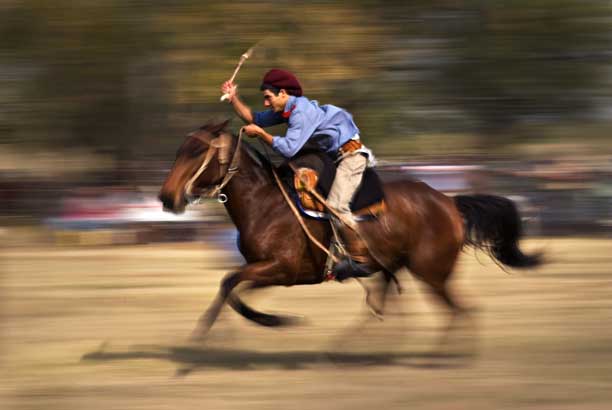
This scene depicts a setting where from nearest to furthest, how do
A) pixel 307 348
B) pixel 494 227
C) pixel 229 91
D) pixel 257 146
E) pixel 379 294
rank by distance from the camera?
pixel 229 91, pixel 494 227, pixel 379 294, pixel 307 348, pixel 257 146

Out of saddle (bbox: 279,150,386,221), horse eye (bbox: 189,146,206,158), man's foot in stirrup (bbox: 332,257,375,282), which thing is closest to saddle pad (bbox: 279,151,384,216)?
saddle (bbox: 279,150,386,221)

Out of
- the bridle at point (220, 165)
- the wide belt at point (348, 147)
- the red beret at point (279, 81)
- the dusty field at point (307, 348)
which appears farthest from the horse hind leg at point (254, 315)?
the red beret at point (279, 81)

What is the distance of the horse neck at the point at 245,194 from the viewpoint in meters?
7.51

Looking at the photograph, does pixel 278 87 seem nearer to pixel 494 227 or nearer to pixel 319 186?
pixel 319 186

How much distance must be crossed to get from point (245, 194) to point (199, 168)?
0.42 m

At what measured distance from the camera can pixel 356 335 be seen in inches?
336

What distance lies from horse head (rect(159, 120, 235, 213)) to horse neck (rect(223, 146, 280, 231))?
0.36ft

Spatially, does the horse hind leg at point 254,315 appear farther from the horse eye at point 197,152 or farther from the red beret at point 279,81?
the red beret at point 279,81

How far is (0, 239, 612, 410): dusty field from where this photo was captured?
21.7 feet

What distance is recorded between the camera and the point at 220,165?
7.45 metres

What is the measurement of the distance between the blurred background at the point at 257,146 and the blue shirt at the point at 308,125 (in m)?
1.63

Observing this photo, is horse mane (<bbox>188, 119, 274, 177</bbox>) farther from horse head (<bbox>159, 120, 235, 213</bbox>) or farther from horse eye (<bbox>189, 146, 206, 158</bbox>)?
horse eye (<bbox>189, 146, 206, 158</bbox>)

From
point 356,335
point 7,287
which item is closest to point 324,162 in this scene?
point 356,335

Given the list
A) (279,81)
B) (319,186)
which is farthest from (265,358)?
(279,81)
